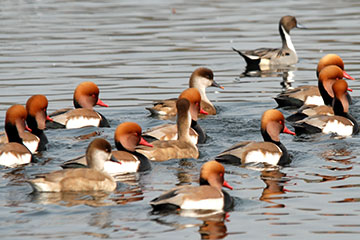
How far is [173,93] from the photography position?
19047 millimetres

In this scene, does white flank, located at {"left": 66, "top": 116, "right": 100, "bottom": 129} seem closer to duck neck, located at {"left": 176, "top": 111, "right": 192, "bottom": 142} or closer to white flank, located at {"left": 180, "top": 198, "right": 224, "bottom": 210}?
duck neck, located at {"left": 176, "top": 111, "right": 192, "bottom": 142}

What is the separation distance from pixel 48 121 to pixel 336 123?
5422mm

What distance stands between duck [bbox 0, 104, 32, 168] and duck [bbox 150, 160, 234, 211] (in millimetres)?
3429

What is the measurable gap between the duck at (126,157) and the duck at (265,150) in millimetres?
1204

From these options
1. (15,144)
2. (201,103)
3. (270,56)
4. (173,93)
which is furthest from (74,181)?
(270,56)

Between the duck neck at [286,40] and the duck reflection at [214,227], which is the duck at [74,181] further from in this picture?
the duck neck at [286,40]

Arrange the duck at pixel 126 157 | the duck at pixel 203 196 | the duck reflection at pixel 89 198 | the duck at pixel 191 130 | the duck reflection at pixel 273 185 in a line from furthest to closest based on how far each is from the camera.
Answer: the duck at pixel 191 130, the duck at pixel 126 157, the duck reflection at pixel 273 185, the duck reflection at pixel 89 198, the duck at pixel 203 196

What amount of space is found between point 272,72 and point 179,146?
10.7 meters

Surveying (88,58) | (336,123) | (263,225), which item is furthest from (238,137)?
(88,58)

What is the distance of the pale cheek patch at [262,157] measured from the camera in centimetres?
1208

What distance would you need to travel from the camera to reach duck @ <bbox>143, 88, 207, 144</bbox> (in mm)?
13680

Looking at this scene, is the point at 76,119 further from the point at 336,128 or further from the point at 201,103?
the point at 336,128

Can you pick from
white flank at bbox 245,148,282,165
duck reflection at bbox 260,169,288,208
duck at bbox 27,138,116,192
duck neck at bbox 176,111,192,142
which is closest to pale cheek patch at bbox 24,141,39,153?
duck neck at bbox 176,111,192,142

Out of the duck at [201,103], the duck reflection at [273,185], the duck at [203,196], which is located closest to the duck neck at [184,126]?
the duck reflection at [273,185]
